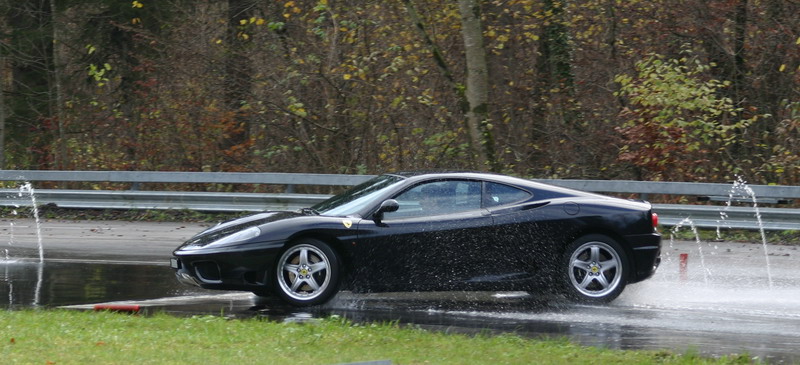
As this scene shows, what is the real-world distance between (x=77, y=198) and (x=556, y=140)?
9856 mm

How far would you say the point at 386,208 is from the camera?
9.19m

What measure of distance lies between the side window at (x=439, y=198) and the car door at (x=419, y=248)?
12 mm

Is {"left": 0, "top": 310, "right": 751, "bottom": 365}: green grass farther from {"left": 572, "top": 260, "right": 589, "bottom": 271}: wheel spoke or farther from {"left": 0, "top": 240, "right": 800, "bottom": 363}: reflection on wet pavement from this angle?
{"left": 572, "top": 260, "right": 589, "bottom": 271}: wheel spoke

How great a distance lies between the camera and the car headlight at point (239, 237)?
9.04 meters

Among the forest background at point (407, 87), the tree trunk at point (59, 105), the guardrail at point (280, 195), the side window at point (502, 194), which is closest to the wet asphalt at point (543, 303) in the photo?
the side window at point (502, 194)

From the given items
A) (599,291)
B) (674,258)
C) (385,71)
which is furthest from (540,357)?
(385,71)

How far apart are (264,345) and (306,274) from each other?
7.04 ft

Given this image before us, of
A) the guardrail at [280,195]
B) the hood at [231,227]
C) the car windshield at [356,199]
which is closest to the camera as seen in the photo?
the hood at [231,227]

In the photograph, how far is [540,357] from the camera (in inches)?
267

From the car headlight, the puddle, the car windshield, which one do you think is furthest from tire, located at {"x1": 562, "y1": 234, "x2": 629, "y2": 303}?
the puddle

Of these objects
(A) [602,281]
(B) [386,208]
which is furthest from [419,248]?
(A) [602,281]

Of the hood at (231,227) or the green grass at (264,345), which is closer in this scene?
the green grass at (264,345)

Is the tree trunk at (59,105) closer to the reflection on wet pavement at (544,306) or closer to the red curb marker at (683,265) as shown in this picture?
the reflection on wet pavement at (544,306)

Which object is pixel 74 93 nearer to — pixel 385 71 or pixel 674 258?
pixel 385 71
